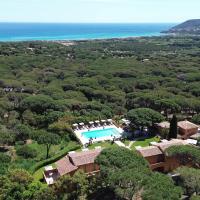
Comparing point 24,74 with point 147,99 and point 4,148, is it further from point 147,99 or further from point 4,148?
point 4,148

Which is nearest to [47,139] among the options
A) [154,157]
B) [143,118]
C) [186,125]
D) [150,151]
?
[150,151]

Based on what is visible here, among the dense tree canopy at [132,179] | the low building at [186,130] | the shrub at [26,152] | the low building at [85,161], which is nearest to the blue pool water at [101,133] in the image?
the low building at [186,130]

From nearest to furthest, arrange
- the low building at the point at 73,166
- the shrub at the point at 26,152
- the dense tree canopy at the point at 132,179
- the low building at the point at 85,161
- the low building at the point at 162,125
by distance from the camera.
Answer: the dense tree canopy at the point at 132,179 → the low building at the point at 73,166 → the low building at the point at 85,161 → the shrub at the point at 26,152 → the low building at the point at 162,125

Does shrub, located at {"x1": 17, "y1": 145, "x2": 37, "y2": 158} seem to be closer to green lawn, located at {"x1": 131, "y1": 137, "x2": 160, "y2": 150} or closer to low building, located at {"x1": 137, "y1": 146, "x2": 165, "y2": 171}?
low building, located at {"x1": 137, "y1": 146, "x2": 165, "y2": 171}

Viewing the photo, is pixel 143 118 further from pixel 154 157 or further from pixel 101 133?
pixel 154 157

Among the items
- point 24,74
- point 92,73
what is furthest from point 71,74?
point 24,74

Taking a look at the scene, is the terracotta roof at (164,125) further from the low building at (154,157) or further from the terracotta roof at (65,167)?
the terracotta roof at (65,167)

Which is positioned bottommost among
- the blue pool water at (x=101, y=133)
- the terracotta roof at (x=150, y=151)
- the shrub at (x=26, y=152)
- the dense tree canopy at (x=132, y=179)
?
the blue pool water at (x=101, y=133)
